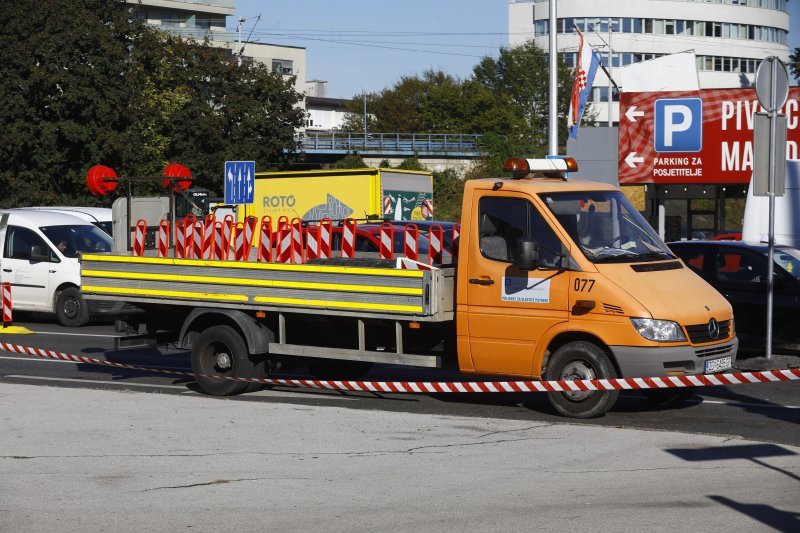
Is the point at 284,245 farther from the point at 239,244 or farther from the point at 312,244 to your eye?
the point at 239,244

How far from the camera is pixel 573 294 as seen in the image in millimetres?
10852

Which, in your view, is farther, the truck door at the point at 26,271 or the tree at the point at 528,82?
the tree at the point at 528,82

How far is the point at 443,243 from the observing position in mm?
12016

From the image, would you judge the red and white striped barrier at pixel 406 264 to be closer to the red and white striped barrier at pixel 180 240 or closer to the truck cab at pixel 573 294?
the truck cab at pixel 573 294

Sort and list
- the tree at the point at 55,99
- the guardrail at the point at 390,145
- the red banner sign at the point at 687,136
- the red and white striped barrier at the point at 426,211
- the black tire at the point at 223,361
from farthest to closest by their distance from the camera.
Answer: the guardrail at the point at 390,145, the tree at the point at 55,99, the red and white striped barrier at the point at 426,211, the red banner sign at the point at 687,136, the black tire at the point at 223,361

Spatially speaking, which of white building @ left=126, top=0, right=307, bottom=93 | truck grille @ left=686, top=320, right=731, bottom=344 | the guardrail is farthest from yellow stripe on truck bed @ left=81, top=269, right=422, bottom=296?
white building @ left=126, top=0, right=307, bottom=93

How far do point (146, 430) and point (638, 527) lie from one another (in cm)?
515

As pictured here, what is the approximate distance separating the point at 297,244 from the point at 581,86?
564 inches

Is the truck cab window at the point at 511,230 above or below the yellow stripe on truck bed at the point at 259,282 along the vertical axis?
above

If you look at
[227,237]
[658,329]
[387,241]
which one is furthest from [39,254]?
[658,329]

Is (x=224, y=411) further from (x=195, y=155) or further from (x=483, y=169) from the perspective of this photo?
(x=483, y=169)

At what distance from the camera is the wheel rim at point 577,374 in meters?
10.9

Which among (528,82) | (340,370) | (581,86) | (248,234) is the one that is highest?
(528,82)

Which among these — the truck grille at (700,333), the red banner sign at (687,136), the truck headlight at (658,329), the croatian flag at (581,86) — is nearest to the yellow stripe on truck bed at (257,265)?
the truck headlight at (658,329)
